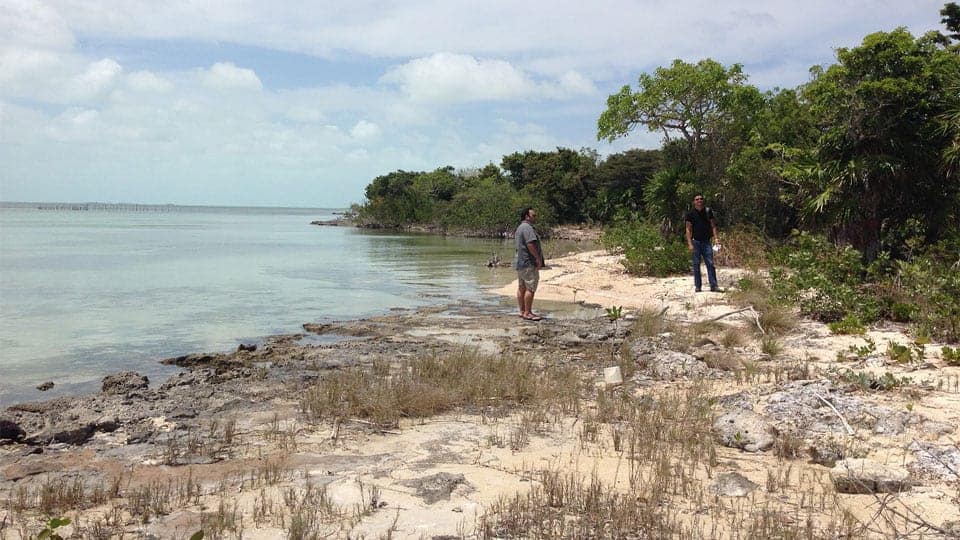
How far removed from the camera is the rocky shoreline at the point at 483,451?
13.8 feet

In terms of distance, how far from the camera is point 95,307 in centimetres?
1563

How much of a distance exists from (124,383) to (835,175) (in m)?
11.4

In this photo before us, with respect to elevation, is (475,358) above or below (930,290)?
below

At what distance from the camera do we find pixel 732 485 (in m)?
4.63

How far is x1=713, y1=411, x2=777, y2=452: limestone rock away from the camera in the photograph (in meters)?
5.43

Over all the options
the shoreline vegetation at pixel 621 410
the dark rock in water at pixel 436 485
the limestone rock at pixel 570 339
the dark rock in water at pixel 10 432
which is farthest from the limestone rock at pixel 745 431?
the dark rock in water at pixel 10 432

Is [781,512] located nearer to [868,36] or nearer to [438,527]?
[438,527]

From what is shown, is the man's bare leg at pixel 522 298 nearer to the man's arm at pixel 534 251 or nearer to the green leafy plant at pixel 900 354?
the man's arm at pixel 534 251

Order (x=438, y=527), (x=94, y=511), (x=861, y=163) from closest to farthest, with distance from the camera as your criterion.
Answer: (x=438, y=527)
(x=94, y=511)
(x=861, y=163)

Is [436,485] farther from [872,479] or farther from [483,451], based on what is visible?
[872,479]

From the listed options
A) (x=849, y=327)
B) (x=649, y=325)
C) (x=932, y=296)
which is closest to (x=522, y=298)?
(x=649, y=325)

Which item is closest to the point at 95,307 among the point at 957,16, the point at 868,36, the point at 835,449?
the point at 835,449

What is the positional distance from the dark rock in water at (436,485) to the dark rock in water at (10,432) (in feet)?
12.1

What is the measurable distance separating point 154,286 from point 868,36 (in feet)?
59.6
